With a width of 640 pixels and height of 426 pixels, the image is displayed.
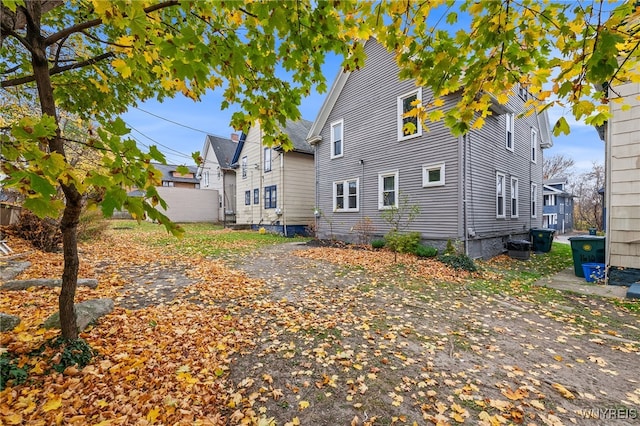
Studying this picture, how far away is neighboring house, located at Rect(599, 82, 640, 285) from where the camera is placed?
6.03 m

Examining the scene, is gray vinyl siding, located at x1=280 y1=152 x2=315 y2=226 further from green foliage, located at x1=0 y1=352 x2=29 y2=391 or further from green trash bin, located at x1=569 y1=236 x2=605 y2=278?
green foliage, located at x1=0 y1=352 x2=29 y2=391

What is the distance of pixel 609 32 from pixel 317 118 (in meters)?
13.3

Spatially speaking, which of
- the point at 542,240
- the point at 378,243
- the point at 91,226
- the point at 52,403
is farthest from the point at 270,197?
the point at 52,403

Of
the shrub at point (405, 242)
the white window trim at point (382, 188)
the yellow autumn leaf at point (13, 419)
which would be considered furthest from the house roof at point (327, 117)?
the yellow autumn leaf at point (13, 419)

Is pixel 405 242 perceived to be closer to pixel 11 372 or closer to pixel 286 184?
pixel 286 184

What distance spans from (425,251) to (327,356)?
7.39 metres

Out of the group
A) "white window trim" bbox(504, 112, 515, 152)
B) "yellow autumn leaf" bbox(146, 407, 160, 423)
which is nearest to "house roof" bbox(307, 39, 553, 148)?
"white window trim" bbox(504, 112, 515, 152)

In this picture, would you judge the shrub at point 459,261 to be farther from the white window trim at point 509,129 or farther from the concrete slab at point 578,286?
the white window trim at point 509,129

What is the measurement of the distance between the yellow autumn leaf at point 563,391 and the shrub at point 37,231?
1085 cm

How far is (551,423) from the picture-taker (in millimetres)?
2336

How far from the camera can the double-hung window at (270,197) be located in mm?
17547

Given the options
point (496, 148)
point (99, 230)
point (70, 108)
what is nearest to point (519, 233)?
point (496, 148)

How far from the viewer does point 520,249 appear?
10844mm

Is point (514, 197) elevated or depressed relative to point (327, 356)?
elevated
